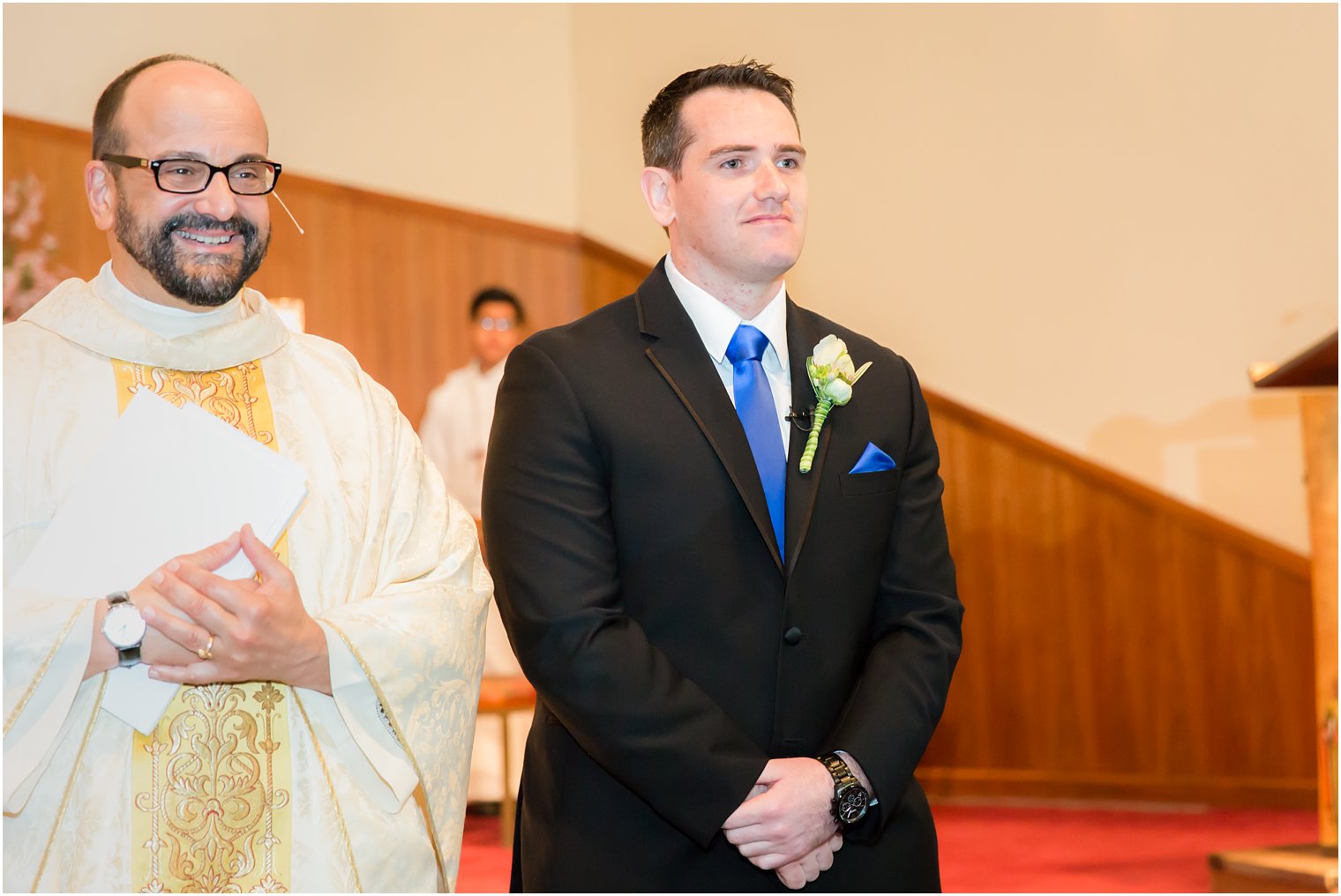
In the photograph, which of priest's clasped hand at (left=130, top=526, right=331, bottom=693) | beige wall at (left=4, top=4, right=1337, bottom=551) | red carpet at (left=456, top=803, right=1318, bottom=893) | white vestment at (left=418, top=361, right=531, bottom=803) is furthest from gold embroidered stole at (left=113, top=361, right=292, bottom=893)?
beige wall at (left=4, top=4, right=1337, bottom=551)

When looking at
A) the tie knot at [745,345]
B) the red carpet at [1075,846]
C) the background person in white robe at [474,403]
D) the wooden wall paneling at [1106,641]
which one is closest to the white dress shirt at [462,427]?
the background person in white robe at [474,403]

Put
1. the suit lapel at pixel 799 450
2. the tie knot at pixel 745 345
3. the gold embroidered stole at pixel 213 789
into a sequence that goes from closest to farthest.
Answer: the gold embroidered stole at pixel 213 789 → the suit lapel at pixel 799 450 → the tie knot at pixel 745 345

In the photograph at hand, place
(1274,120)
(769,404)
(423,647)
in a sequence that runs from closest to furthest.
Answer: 1. (423,647)
2. (769,404)
3. (1274,120)

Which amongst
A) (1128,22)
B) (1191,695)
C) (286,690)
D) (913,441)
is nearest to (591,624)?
(286,690)

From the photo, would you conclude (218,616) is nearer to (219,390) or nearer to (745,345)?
(219,390)

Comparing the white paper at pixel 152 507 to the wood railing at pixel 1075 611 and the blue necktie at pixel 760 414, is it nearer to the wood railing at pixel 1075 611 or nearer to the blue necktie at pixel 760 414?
the blue necktie at pixel 760 414

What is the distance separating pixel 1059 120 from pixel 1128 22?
1.64 feet

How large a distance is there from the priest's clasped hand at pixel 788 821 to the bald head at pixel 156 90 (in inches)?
47.3

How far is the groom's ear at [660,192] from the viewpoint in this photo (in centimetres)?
232

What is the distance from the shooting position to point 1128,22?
6.24m

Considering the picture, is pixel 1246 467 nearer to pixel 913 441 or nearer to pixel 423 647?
pixel 913 441

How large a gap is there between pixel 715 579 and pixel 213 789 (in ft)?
2.52

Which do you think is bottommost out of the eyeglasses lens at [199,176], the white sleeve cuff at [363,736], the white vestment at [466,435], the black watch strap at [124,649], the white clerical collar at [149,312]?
the white sleeve cuff at [363,736]

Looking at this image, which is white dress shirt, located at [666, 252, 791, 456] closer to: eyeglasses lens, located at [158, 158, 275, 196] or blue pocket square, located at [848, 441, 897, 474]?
blue pocket square, located at [848, 441, 897, 474]
